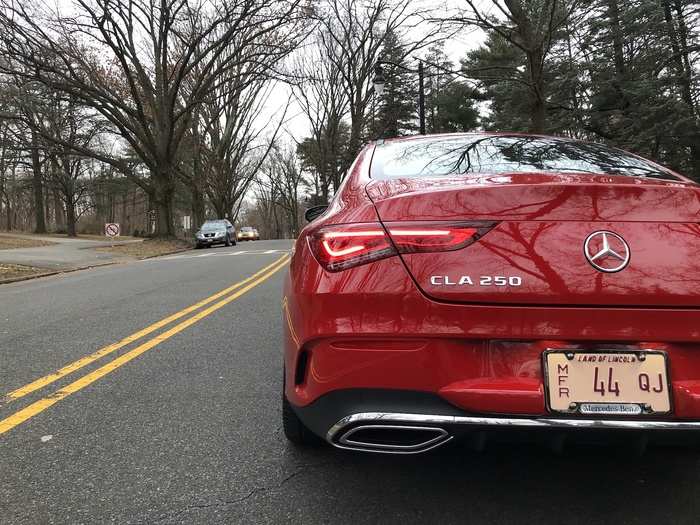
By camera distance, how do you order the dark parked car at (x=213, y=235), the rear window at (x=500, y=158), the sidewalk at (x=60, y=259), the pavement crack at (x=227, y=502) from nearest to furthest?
the pavement crack at (x=227, y=502) → the rear window at (x=500, y=158) → the sidewalk at (x=60, y=259) → the dark parked car at (x=213, y=235)

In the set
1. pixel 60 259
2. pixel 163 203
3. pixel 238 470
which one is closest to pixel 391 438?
pixel 238 470

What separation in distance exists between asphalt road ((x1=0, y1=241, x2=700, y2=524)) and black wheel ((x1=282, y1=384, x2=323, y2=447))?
0.06 meters

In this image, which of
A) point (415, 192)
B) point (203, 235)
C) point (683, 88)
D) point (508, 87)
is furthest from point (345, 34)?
point (415, 192)

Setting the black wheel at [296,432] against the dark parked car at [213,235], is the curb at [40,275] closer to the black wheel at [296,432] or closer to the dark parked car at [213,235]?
the black wheel at [296,432]

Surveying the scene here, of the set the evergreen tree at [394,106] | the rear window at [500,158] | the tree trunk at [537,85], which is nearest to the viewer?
the rear window at [500,158]

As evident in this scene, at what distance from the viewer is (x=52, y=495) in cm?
219

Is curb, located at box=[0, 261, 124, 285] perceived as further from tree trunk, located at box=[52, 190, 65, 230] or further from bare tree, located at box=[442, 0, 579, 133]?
tree trunk, located at box=[52, 190, 65, 230]

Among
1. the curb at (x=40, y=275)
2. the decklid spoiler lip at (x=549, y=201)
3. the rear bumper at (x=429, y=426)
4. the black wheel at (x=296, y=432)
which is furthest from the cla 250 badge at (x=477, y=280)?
the curb at (x=40, y=275)

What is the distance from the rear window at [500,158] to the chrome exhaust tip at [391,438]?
41.0 inches

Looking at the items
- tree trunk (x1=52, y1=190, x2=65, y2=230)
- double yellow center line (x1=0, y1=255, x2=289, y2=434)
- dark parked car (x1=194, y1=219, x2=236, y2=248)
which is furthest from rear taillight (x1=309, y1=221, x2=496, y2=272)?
tree trunk (x1=52, y1=190, x2=65, y2=230)

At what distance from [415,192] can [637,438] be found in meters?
1.09

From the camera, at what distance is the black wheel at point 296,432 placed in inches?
96.7

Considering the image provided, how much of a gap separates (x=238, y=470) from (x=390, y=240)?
1.31 meters

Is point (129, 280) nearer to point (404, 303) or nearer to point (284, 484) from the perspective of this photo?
point (284, 484)
